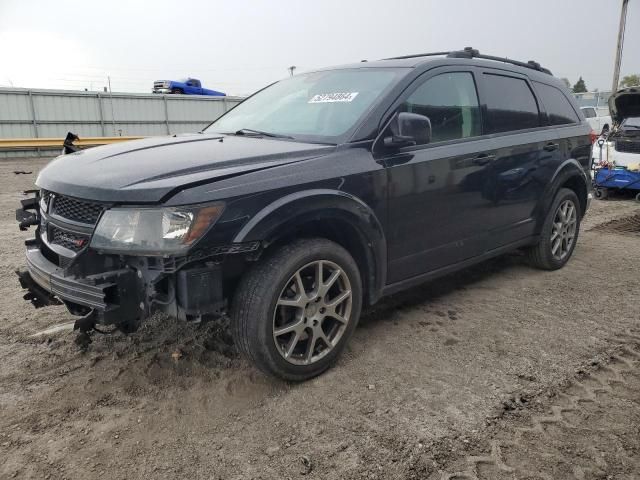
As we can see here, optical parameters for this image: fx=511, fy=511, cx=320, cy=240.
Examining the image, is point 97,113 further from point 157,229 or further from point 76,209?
point 157,229

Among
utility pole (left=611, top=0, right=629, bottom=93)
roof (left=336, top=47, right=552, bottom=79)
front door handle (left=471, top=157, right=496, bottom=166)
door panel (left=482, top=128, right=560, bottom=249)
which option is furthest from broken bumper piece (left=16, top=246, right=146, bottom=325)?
utility pole (left=611, top=0, right=629, bottom=93)

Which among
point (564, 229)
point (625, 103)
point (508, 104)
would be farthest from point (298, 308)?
point (625, 103)

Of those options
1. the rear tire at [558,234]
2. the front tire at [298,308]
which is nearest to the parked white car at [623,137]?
the rear tire at [558,234]

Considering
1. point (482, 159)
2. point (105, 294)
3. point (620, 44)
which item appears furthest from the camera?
point (620, 44)

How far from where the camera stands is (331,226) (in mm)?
3068

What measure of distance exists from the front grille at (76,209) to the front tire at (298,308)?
0.82 metres

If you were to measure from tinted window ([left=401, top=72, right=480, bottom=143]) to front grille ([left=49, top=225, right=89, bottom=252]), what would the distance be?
2100 millimetres

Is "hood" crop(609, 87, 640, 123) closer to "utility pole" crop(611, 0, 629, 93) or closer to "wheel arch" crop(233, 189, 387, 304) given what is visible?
"wheel arch" crop(233, 189, 387, 304)

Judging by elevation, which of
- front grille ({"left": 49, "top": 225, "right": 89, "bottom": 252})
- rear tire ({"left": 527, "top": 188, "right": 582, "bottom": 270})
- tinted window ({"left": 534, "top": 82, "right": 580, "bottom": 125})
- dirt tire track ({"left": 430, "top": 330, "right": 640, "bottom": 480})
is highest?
tinted window ({"left": 534, "top": 82, "right": 580, "bottom": 125})

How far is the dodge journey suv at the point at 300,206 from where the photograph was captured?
97.2 inches

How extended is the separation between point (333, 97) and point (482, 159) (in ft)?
4.05

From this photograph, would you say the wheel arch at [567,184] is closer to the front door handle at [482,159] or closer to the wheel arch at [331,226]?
the front door handle at [482,159]

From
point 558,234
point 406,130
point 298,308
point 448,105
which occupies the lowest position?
point 558,234

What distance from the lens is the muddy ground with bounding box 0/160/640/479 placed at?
7.54 feet
